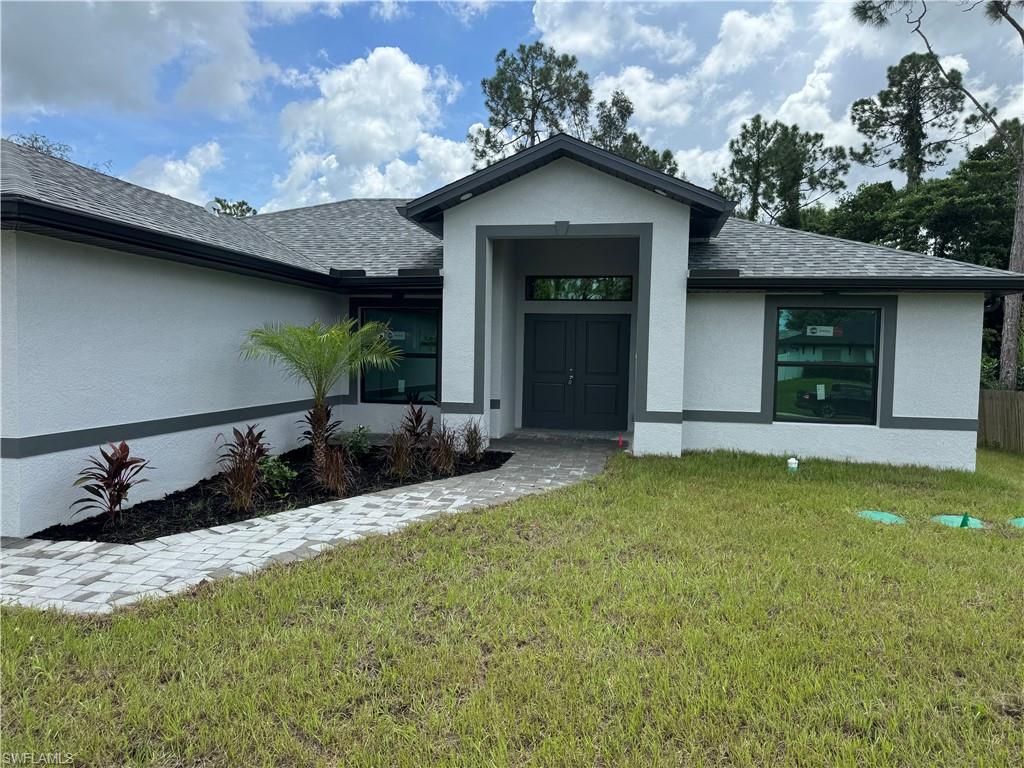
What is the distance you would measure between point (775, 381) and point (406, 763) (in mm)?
8379

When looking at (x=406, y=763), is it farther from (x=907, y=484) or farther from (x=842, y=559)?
(x=907, y=484)

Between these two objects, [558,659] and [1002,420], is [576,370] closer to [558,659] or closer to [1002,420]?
[558,659]

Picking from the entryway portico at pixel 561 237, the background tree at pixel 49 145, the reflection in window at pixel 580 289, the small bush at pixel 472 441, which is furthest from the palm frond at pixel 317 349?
the background tree at pixel 49 145

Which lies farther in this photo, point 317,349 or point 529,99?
point 529,99

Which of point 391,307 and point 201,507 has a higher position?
point 391,307

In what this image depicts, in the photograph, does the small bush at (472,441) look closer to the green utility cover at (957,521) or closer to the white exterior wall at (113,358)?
the white exterior wall at (113,358)

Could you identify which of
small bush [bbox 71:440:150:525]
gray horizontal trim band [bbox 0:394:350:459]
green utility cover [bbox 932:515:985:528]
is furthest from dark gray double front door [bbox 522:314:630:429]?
small bush [bbox 71:440:150:525]

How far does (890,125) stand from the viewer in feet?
82.4

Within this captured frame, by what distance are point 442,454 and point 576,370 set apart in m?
4.37

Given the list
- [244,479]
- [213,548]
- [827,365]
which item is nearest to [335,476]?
[244,479]

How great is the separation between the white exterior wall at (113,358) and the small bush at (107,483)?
0.43ft

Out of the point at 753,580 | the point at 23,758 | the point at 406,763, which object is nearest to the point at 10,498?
the point at 23,758

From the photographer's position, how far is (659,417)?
28.7 feet

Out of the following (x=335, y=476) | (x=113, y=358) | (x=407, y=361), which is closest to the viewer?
(x=113, y=358)
